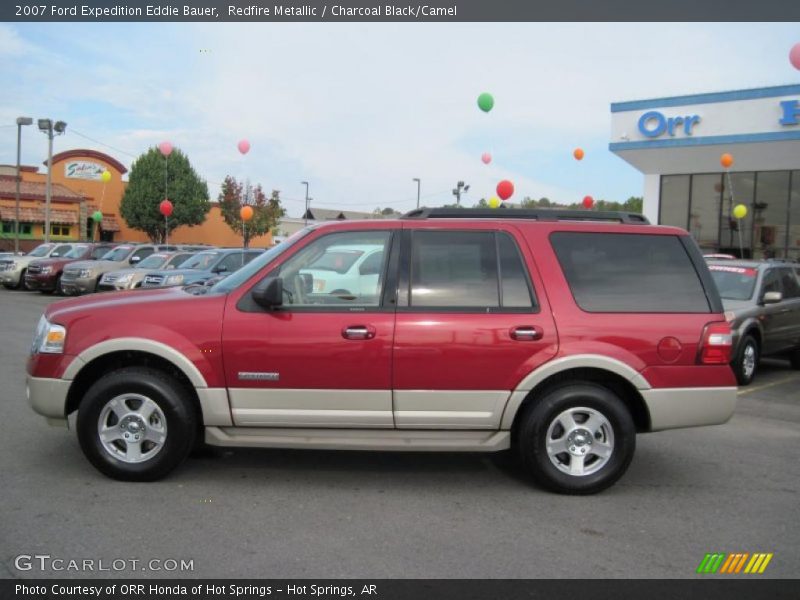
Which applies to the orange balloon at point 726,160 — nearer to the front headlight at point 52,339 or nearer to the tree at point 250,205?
the front headlight at point 52,339

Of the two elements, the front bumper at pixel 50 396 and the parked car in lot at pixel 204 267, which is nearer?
the front bumper at pixel 50 396

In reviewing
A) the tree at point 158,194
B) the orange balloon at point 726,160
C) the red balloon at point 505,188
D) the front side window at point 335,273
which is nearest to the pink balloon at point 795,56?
the orange balloon at point 726,160

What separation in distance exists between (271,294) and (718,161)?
20.7 m

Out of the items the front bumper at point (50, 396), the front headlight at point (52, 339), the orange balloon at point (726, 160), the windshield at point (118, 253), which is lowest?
Answer: the front bumper at point (50, 396)

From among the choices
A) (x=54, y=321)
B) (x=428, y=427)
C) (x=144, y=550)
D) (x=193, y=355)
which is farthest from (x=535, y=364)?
(x=54, y=321)

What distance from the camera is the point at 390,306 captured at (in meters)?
4.83

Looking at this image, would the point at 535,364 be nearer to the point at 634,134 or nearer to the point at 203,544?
the point at 203,544

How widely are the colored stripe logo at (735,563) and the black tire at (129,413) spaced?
3.29 meters

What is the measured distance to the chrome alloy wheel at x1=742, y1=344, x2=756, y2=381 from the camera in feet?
31.0

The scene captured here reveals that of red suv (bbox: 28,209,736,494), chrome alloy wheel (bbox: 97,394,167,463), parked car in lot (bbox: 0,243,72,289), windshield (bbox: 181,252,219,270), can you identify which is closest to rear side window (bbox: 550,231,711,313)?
red suv (bbox: 28,209,736,494)

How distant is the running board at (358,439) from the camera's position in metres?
4.80

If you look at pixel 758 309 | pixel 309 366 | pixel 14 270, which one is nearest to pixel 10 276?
pixel 14 270

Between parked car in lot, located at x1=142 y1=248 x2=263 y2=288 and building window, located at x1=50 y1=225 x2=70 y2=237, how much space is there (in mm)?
32738

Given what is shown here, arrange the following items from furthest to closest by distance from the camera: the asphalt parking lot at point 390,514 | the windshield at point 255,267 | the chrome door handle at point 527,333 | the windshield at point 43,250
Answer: the windshield at point 43,250, the windshield at point 255,267, the chrome door handle at point 527,333, the asphalt parking lot at point 390,514
